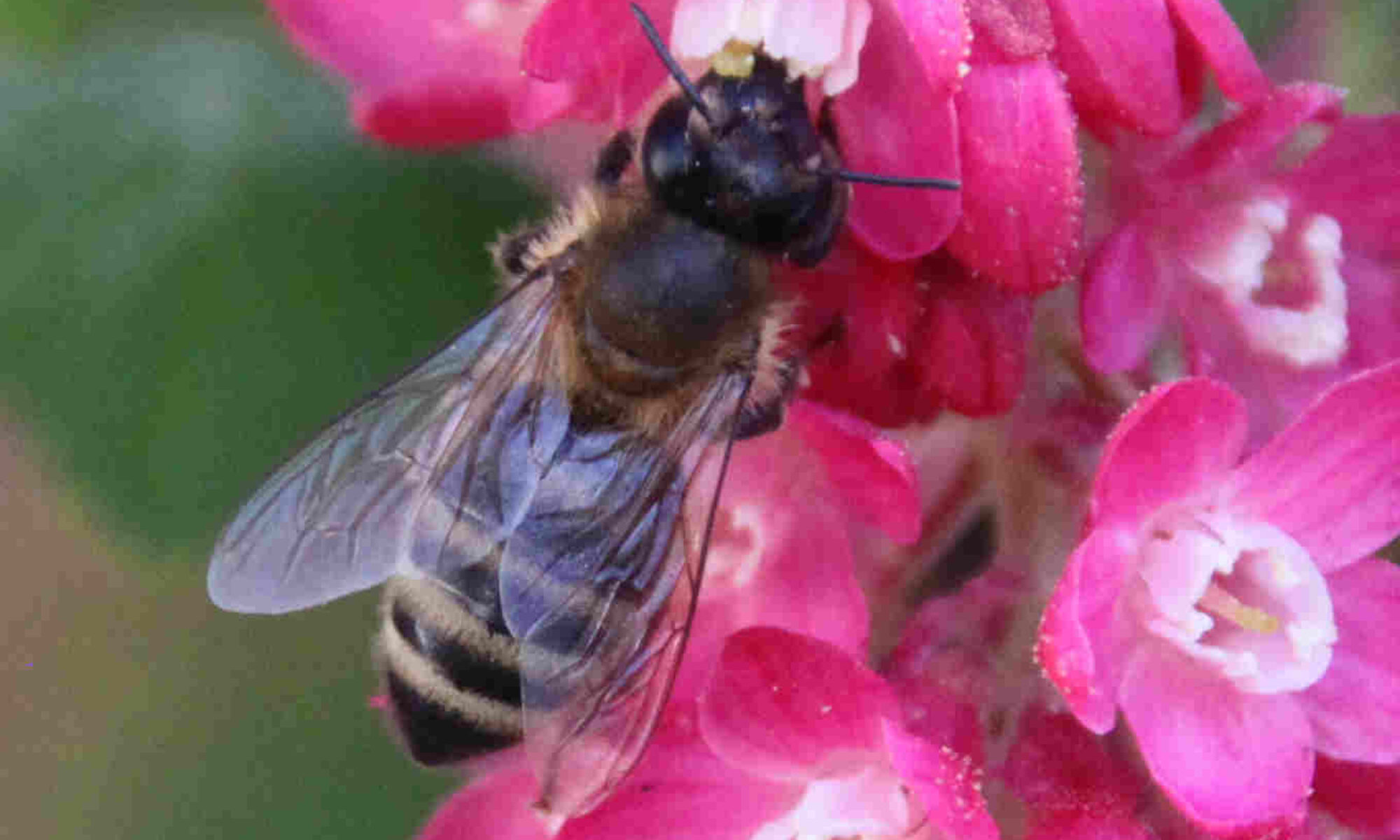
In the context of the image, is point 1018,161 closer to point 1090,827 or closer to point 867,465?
point 867,465

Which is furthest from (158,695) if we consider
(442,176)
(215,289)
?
(442,176)

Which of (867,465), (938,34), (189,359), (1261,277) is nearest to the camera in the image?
(938,34)

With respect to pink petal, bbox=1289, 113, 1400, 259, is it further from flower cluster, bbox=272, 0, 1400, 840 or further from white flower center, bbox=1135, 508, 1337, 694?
white flower center, bbox=1135, 508, 1337, 694

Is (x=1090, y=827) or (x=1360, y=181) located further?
(x=1360, y=181)

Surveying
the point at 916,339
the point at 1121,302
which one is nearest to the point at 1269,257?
the point at 1121,302

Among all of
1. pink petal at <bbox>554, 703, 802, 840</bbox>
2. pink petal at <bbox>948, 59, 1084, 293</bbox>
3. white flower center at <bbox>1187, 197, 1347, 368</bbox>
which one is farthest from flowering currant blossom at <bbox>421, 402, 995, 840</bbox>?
white flower center at <bbox>1187, 197, 1347, 368</bbox>

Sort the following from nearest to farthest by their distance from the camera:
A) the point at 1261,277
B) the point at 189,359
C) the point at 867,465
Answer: the point at 867,465 → the point at 1261,277 → the point at 189,359
